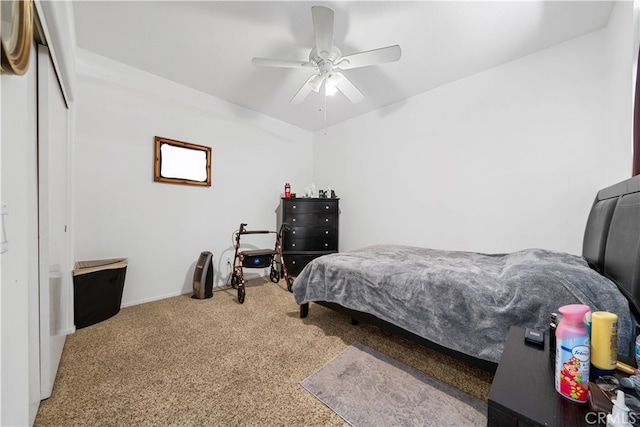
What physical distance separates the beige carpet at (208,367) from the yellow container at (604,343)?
0.89 metres

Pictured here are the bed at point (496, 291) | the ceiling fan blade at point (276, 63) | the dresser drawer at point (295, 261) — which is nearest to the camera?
the bed at point (496, 291)

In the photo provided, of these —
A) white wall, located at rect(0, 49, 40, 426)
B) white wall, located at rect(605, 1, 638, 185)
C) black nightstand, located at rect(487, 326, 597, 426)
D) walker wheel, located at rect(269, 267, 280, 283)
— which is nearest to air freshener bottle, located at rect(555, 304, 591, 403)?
black nightstand, located at rect(487, 326, 597, 426)

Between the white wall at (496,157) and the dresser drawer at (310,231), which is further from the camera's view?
the dresser drawer at (310,231)

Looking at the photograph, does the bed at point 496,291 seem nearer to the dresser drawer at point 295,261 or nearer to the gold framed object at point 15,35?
the dresser drawer at point 295,261

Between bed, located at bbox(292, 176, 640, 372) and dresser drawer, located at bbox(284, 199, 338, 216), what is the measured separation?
1886 millimetres

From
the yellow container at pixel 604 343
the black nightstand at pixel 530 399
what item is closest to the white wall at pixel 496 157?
the yellow container at pixel 604 343

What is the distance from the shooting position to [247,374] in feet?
4.91

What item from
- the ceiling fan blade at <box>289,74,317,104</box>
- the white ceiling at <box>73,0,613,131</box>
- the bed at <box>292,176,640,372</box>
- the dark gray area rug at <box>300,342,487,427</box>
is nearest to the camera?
the bed at <box>292,176,640,372</box>

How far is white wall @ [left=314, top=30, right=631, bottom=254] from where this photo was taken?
6.88 feet

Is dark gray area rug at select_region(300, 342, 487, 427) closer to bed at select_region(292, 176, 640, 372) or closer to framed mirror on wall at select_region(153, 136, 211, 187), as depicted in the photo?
bed at select_region(292, 176, 640, 372)

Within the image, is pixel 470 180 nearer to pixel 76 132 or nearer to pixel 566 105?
pixel 566 105

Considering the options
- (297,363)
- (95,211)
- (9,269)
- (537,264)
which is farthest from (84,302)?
(537,264)

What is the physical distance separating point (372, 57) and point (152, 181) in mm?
2666

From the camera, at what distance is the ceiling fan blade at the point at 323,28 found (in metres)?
1.57
